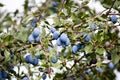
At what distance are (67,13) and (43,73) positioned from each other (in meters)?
0.35

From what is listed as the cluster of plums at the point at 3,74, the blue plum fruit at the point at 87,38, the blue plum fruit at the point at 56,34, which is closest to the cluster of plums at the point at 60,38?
the blue plum fruit at the point at 56,34

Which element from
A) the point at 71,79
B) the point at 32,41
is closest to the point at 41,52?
the point at 32,41

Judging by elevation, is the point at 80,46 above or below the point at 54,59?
above

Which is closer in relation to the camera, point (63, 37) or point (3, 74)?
point (63, 37)

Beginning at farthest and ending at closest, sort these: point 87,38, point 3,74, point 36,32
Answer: point 3,74
point 87,38
point 36,32

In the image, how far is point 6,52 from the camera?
2043 mm

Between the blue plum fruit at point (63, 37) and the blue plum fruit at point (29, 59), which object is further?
the blue plum fruit at point (29, 59)

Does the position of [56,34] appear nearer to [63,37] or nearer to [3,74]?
[63,37]

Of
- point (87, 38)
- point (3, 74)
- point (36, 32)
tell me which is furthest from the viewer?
point (3, 74)

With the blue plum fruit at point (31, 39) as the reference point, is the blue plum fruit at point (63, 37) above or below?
below

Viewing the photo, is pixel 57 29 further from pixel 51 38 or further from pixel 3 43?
pixel 3 43

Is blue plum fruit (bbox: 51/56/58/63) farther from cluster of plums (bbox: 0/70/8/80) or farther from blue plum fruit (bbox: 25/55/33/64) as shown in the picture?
cluster of plums (bbox: 0/70/8/80)

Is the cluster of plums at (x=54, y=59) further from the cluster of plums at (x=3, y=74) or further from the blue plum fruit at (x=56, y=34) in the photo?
the cluster of plums at (x=3, y=74)

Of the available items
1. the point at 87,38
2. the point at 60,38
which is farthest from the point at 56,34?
the point at 87,38
